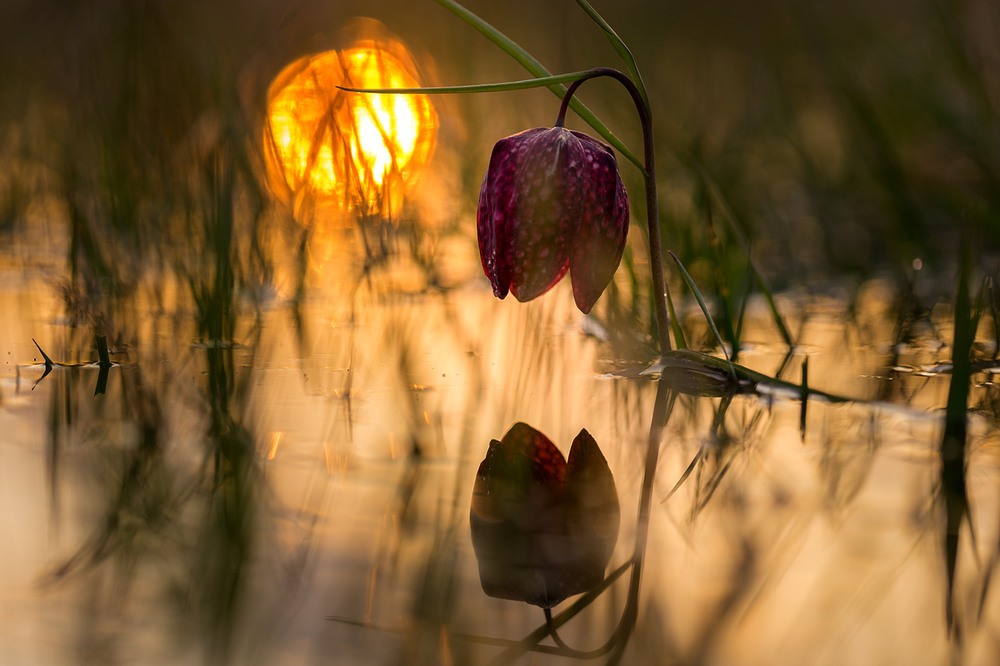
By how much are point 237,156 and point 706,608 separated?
1.46 metres

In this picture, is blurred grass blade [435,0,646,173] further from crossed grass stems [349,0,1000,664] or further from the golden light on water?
the golden light on water

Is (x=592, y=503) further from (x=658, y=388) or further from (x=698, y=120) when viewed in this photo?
(x=698, y=120)

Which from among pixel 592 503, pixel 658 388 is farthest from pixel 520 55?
pixel 592 503

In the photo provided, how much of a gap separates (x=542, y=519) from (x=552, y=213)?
1.31 feet

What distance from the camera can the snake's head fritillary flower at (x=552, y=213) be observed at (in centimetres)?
85

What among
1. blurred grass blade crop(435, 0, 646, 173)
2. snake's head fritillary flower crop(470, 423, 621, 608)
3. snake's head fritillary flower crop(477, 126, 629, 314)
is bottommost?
snake's head fritillary flower crop(470, 423, 621, 608)

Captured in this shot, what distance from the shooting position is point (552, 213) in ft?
2.80

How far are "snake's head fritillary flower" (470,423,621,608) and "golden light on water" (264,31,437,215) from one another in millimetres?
481

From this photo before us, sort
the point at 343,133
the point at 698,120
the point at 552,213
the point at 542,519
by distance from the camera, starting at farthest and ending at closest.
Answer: the point at 698,120
the point at 343,133
the point at 552,213
the point at 542,519

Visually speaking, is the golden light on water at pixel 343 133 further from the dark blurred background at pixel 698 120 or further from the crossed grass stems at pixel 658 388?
the crossed grass stems at pixel 658 388

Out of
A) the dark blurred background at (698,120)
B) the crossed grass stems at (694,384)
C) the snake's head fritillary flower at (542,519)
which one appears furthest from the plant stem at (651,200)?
the snake's head fritillary flower at (542,519)

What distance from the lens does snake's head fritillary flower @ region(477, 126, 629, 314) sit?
33.4 inches

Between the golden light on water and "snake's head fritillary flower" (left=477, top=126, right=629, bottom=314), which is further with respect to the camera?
the golden light on water

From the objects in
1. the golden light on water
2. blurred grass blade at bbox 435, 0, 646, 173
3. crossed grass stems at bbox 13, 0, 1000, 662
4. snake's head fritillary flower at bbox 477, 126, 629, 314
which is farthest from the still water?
the golden light on water
